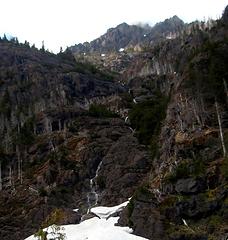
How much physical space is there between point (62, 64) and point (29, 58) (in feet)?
42.8

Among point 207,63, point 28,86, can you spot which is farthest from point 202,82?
point 28,86

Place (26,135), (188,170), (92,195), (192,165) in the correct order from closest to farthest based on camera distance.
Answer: (188,170), (192,165), (92,195), (26,135)

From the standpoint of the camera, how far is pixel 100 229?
63.4 meters

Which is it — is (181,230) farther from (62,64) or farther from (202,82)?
(62,64)

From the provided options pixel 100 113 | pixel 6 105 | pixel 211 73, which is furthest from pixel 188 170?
pixel 6 105

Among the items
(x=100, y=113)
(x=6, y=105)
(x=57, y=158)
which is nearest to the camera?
(x=57, y=158)

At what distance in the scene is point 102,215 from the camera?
71812 mm

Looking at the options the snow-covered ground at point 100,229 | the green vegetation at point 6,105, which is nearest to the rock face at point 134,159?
the green vegetation at point 6,105

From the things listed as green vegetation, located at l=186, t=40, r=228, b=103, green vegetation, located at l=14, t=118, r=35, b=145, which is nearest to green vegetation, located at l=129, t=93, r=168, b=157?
green vegetation, located at l=186, t=40, r=228, b=103

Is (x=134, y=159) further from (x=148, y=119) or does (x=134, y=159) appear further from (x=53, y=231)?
(x=53, y=231)

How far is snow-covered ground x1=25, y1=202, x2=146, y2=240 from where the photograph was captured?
59.6 m

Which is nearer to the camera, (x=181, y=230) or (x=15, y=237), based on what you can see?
(x=181, y=230)

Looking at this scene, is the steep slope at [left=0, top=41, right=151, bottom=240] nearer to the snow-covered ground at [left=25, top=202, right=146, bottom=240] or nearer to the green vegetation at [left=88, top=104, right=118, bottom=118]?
the green vegetation at [left=88, top=104, right=118, bottom=118]

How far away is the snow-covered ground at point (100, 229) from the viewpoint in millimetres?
59625
